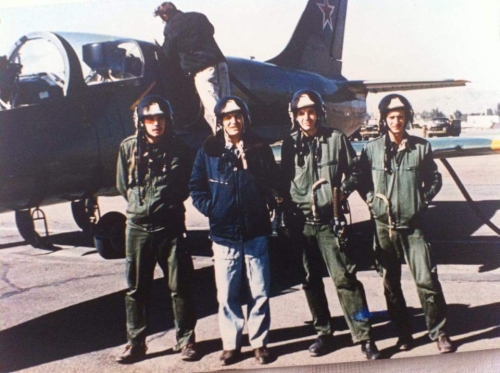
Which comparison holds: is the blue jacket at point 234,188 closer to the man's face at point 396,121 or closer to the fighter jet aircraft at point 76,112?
the man's face at point 396,121

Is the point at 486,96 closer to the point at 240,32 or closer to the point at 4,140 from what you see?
the point at 240,32

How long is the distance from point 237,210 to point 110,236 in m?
1.06

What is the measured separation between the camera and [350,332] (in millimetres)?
2918

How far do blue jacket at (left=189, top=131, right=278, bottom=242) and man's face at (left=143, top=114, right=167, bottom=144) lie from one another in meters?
0.26

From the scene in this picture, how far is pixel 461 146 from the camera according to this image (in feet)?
13.9

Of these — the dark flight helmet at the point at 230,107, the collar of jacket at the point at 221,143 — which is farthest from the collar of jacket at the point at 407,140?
the dark flight helmet at the point at 230,107

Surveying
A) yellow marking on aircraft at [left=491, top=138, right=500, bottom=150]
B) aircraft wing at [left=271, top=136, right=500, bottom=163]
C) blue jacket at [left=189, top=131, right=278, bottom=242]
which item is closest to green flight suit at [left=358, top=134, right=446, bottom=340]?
blue jacket at [left=189, top=131, right=278, bottom=242]

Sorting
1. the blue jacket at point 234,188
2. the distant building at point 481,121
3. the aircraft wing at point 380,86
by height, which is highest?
the aircraft wing at point 380,86

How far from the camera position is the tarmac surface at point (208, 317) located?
2.72 metres

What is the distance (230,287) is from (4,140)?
5.05 feet

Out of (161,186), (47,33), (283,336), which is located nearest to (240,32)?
(161,186)

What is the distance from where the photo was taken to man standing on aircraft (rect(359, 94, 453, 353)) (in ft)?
9.02

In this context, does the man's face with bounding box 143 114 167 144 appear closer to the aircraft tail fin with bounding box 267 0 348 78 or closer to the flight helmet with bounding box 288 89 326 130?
the flight helmet with bounding box 288 89 326 130

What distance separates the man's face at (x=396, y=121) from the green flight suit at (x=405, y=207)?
60 millimetres
